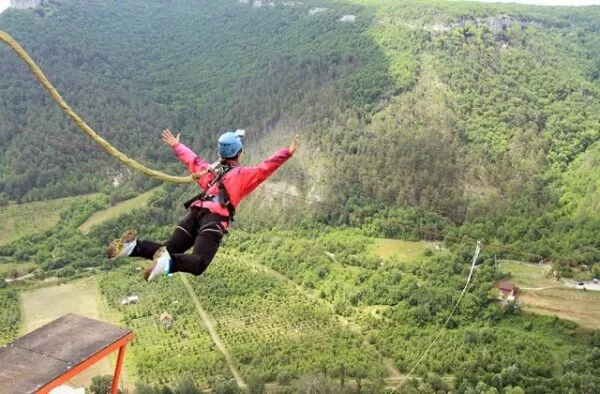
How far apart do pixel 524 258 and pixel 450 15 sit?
1184 inches

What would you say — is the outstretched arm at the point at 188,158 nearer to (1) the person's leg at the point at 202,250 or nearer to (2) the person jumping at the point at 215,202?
(2) the person jumping at the point at 215,202

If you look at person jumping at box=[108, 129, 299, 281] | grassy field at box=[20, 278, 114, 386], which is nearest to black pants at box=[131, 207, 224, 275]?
person jumping at box=[108, 129, 299, 281]

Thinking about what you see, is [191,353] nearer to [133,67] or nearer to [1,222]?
[1,222]

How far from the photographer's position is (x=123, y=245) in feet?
19.4

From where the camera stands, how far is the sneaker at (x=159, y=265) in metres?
5.91

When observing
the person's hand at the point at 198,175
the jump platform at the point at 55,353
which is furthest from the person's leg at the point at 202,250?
the jump platform at the point at 55,353

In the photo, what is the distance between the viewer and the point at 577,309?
30.4 meters

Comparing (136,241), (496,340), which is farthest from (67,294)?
(136,241)

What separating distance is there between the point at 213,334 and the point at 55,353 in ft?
80.0

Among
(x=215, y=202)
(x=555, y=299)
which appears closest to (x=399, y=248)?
(x=555, y=299)

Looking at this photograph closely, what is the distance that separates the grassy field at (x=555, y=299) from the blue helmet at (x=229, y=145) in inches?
1051

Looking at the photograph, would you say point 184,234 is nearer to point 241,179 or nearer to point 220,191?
point 220,191

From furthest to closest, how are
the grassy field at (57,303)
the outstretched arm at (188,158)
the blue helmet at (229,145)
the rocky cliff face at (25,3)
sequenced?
the rocky cliff face at (25,3) < the grassy field at (57,303) < the outstretched arm at (188,158) < the blue helmet at (229,145)

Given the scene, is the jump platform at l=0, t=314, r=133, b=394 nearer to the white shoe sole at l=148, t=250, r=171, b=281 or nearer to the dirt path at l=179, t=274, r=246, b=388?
the white shoe sole at l=148, t=250, r=171, b=281
